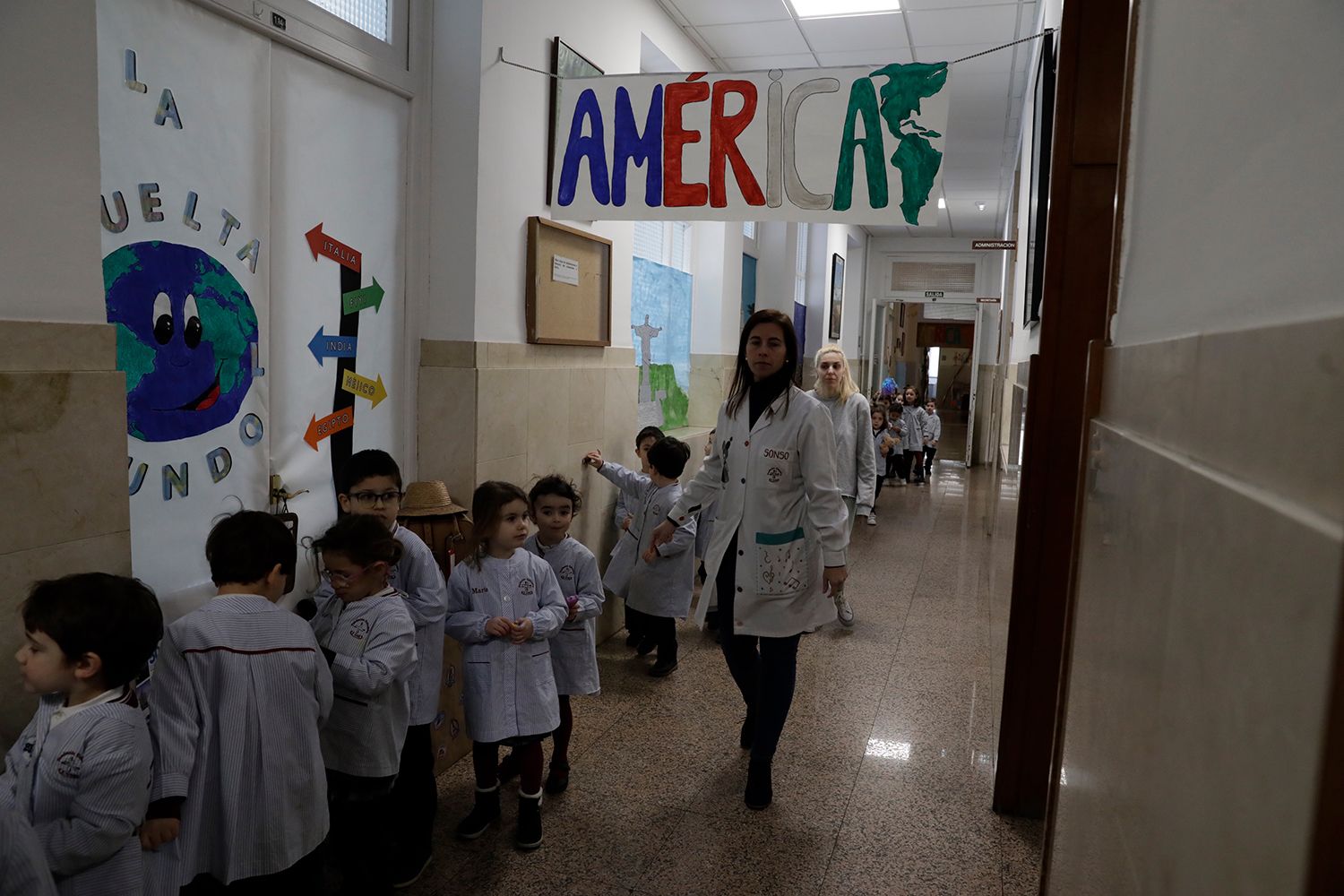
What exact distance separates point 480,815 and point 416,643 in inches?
24.2

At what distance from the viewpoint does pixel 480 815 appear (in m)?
2.73

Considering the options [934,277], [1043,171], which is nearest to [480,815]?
[1043,171]

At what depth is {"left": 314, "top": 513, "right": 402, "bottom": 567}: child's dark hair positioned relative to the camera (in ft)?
7.30

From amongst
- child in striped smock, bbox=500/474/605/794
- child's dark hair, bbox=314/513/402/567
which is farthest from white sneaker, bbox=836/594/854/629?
child's dark hair, bbox=314/513/402/567

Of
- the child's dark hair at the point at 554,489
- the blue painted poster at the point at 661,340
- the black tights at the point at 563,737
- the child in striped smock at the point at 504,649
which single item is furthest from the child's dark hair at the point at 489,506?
the blue painted poster at the point at 661,340

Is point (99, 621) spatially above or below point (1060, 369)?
below

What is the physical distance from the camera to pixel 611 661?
4.25 metres

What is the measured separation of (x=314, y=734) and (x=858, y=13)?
5058mm

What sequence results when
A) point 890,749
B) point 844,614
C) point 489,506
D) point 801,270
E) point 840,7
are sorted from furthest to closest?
point 801,270, point 840,7, point 844,614, point 890,749, point 489,506

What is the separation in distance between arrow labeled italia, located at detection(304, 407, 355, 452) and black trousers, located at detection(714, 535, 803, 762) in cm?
134

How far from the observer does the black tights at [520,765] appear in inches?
105

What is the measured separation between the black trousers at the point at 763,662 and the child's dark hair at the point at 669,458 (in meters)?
1.19

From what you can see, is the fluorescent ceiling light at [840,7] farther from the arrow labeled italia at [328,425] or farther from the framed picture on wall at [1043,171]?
the arrow labeled italia at [328,425]

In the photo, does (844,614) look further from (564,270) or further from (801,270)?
(801,270)
